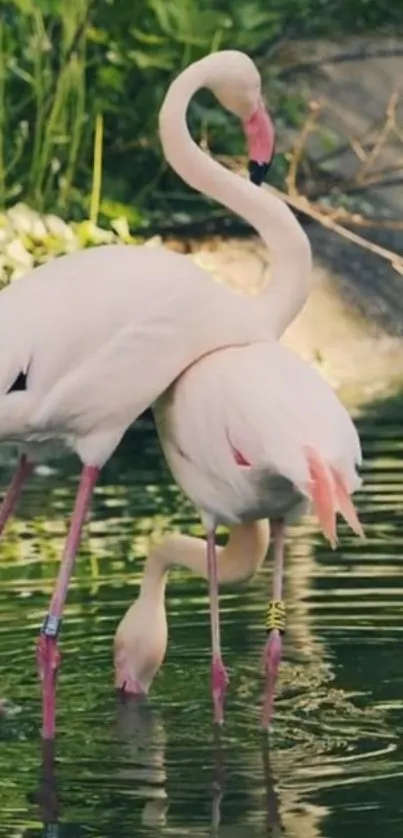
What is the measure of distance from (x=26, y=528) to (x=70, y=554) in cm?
229

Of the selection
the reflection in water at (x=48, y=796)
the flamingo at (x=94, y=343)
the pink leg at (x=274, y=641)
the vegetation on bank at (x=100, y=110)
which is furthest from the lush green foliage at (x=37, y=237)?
the reflection in water at (x=48, y=796)

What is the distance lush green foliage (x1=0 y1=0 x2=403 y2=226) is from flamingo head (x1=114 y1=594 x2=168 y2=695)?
18.0 ft

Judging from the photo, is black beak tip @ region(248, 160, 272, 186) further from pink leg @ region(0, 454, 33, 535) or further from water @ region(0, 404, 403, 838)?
water @ region(0, 404, 403, 838)

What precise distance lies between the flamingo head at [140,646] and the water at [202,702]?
52 mm

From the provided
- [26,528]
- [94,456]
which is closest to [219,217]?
[26,528]

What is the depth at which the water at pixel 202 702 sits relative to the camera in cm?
412

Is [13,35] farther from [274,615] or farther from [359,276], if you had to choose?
[274,615]

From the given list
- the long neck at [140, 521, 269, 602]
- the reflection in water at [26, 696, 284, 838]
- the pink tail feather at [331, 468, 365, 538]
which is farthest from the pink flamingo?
the pink tail feather at [331, 468, 365, 538]

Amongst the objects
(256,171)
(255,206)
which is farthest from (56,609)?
(256,171)

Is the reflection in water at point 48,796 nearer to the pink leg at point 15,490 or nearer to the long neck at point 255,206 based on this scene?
the pink leg at point 15,490

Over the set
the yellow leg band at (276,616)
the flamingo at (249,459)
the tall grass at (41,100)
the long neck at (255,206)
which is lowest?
the tall grass at (41,100)

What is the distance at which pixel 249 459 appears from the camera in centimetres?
473

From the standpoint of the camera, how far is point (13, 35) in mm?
11000

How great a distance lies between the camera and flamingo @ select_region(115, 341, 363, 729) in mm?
4547
